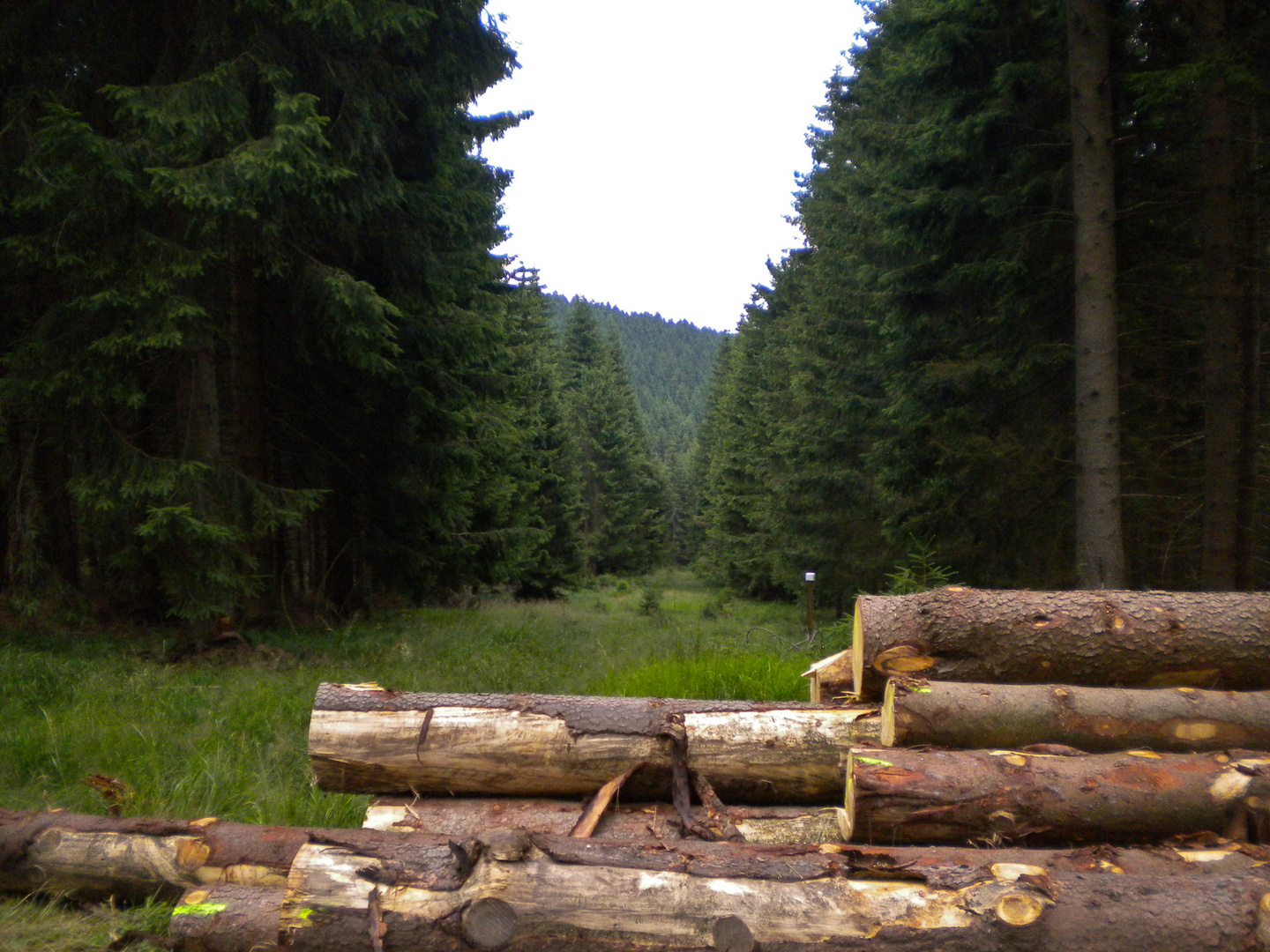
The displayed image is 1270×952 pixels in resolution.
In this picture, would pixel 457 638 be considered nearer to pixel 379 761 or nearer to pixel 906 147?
pixel 379 761

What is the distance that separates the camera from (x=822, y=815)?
12.2ft

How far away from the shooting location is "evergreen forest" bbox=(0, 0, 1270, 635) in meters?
8.34

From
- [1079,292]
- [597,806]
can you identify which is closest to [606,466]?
[1079,292]

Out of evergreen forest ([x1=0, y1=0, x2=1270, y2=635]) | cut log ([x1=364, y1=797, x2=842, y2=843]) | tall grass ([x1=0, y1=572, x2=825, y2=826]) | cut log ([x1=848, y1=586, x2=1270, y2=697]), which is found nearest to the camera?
cut log ([x1=364, y1=797, x2=842, y2=843])

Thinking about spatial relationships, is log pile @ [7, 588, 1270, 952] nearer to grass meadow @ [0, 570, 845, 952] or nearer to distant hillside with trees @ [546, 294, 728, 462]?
grass meadow @ [0, 570, 845, 952]

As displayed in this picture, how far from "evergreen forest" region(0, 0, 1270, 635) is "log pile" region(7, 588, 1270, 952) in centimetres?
437

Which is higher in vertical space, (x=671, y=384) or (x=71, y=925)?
(x=671, y=384)

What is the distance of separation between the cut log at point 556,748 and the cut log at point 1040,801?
1.78 feet

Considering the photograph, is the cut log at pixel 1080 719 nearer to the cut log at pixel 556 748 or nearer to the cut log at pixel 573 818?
the cut log at pixel 556 748

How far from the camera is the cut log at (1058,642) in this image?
388cm

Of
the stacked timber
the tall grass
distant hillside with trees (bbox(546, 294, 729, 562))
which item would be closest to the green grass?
the stacked timber

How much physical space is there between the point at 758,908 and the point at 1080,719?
1.94 meters

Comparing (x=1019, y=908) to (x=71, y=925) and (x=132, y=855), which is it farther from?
Result: (x=71, y=925)

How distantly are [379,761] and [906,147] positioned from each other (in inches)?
435
